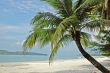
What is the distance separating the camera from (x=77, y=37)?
42.7 feet

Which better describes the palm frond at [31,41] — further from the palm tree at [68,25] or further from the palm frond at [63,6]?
the palm frond at [63,6]

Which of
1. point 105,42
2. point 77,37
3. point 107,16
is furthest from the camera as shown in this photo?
point 105,42

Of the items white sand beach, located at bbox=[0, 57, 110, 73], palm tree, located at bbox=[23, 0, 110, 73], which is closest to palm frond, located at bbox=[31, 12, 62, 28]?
palm tree, located at bbox=[23, 0, 110, 73]

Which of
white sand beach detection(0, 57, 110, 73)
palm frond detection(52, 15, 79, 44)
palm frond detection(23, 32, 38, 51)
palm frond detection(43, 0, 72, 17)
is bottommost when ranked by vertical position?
white sand beach detection(0, 57, 110, 73)

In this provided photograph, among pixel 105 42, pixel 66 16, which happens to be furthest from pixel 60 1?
pixel 105 42

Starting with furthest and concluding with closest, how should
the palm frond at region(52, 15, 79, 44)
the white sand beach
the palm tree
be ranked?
the white sand beach → the palm tree → the palm frond at region(52, 15, 79, 44)

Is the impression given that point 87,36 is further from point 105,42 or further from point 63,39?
point 105,42

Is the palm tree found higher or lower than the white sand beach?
higher

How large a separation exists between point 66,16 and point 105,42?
14.1 feet

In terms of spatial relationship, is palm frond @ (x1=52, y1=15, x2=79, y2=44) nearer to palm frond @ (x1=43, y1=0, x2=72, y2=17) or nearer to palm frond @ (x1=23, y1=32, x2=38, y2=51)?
palm frond @ (x1=43, y1=0, x2=72, y2=17)

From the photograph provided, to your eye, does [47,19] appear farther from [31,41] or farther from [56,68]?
[56,68]

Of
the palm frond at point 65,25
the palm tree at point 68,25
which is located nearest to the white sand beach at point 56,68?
the palm tree at point 68,25

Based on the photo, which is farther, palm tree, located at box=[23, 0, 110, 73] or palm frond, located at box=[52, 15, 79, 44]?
palm tree, located at box=[23, 0, 110, 73]

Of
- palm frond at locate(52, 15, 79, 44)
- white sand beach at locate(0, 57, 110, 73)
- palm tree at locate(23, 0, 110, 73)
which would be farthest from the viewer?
white sand beach at locate(0, 57, 110, 73)
